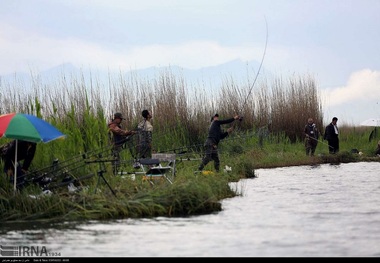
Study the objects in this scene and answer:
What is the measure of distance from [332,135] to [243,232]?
19.2 meters

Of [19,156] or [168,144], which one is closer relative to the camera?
[19,156]

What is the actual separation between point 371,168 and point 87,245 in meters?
16.7

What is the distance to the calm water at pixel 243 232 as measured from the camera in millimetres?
11797

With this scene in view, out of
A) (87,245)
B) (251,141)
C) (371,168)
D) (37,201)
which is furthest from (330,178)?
(87,245)

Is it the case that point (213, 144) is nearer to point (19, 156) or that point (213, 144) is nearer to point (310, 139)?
point (19, 156)

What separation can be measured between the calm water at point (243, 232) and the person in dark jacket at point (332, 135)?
1329cm

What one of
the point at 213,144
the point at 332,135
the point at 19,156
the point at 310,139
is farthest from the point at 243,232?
the point at 332,135

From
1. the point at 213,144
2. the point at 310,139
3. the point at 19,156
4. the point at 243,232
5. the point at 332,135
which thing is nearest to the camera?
the point at 243,232

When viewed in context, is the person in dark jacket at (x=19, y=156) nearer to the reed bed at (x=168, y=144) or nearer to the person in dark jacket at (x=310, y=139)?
the reed bed at (x=168, y=144)

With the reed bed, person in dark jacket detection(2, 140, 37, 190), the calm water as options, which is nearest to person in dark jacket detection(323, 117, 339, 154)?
the reed bed

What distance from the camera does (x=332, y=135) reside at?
32094 mm

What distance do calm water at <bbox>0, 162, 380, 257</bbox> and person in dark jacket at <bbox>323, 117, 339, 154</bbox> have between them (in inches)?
523

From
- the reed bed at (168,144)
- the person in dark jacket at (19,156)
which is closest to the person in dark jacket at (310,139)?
the reed bed at (168,144)

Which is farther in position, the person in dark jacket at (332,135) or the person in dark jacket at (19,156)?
the person in dark jacket at (332,135)
